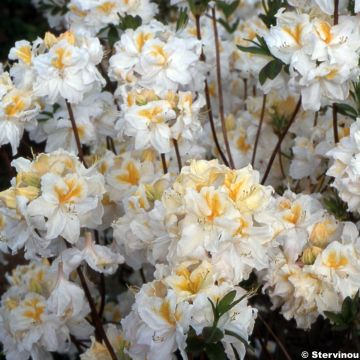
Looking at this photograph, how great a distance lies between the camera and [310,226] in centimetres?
161

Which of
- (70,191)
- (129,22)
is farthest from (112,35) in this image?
(70,191)

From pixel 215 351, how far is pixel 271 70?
0.75 metres

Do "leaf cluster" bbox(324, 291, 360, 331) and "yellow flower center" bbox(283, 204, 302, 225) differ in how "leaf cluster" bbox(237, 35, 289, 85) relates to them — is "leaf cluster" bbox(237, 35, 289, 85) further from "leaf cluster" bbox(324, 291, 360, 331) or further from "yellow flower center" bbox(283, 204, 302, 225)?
"leaf cluster" bbox(324, 291, 360, 331)

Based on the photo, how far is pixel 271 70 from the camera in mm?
1766

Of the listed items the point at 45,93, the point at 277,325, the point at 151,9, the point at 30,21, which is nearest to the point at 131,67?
the point at 45,93

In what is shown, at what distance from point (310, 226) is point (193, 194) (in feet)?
1.25

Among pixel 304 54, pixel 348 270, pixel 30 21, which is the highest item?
pixel 304 54

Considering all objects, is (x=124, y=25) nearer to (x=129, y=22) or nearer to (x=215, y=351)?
(x=129, y=22)

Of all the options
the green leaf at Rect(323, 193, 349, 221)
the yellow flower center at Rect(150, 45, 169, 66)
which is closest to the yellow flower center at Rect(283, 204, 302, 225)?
the green leaf at Rect(323, 193, 349, 221)

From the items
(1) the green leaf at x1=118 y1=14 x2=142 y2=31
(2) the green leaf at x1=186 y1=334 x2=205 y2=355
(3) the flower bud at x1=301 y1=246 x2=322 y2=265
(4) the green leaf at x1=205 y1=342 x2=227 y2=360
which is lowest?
(3) the flower bud at x1=301 y1=246 x2=322 y2=265

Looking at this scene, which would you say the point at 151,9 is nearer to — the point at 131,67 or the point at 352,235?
the point at 131,67

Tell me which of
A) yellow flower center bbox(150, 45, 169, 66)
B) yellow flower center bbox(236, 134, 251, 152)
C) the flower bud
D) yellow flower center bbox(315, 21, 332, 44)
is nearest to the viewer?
the flower bud

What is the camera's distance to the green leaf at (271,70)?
176 centimetres

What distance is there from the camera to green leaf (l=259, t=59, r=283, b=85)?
176 cm
